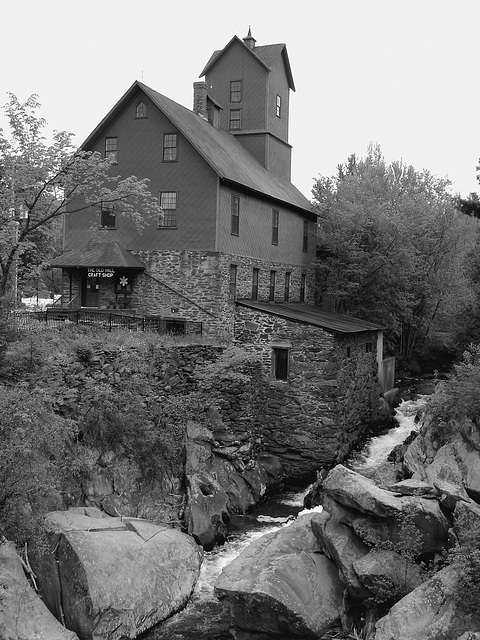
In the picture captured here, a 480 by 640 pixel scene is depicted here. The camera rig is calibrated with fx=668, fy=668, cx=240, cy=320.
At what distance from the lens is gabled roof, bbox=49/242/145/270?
26.1m

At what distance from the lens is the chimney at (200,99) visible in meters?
31.0

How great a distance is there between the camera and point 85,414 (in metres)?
16.8

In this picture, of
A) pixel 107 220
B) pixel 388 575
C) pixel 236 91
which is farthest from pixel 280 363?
pixel 236 91

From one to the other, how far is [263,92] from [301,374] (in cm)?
1649

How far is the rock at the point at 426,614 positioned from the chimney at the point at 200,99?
81.0 feet

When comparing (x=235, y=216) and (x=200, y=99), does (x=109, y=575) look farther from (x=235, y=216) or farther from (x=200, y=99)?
(x=200, y=99)

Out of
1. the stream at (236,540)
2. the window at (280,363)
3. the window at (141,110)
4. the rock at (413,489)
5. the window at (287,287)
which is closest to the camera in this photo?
the stream at (236,540)

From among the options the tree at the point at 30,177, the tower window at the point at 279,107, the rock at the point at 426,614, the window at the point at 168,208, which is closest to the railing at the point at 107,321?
the tree at the point at 30,177

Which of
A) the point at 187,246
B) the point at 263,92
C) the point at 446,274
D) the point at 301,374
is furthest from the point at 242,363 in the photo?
the point at 446,274

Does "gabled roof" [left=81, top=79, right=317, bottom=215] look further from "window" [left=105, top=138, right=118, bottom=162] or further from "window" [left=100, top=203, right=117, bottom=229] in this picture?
"window" [left=100, top=203, right=117, bottom=229]

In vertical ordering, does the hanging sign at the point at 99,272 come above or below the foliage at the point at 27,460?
above

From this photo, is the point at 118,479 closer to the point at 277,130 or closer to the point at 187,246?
the point at 187,246

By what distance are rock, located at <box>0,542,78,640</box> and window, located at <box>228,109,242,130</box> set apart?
26378mm

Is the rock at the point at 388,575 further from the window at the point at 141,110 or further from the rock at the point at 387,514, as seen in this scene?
the window at the point at 141,110
